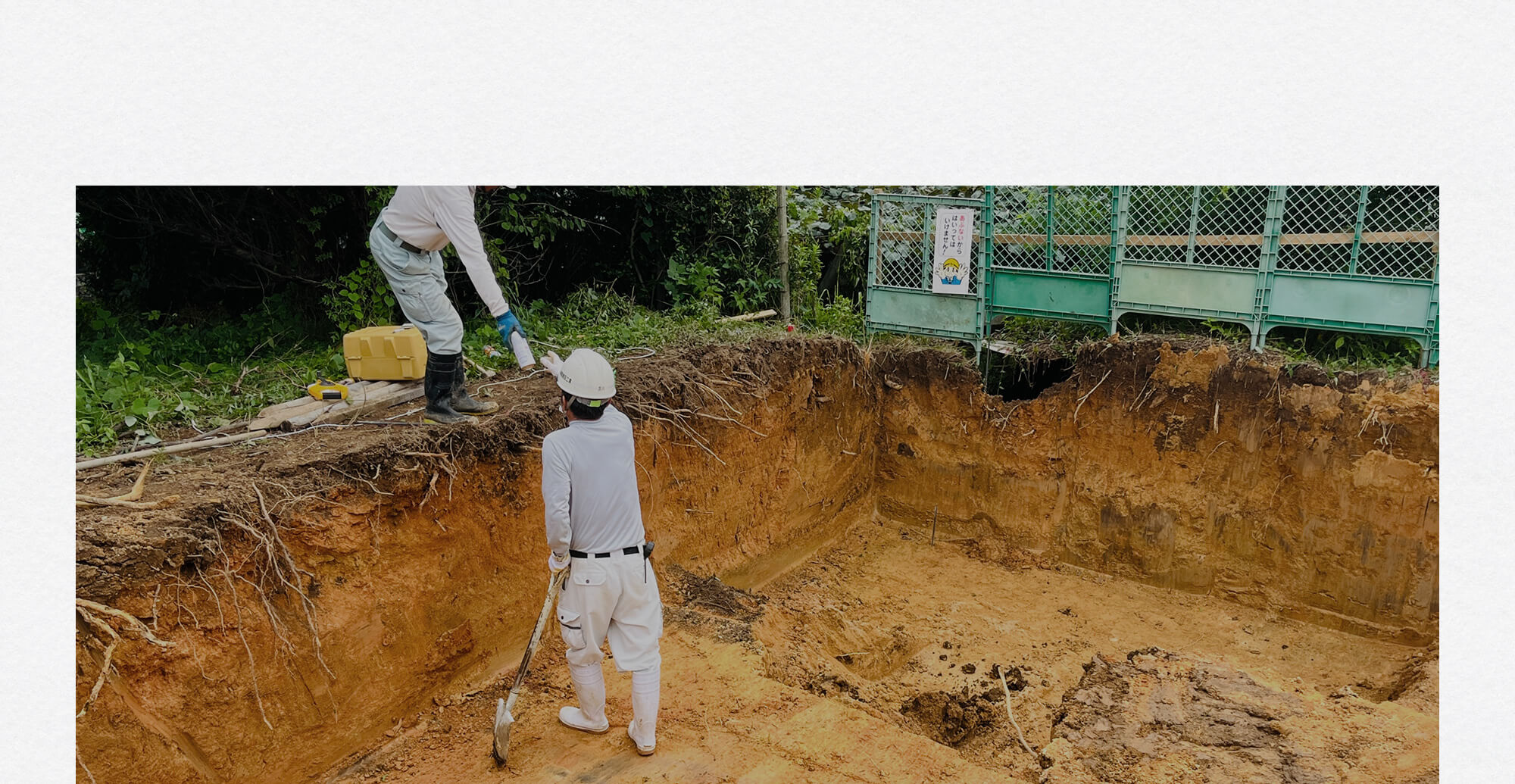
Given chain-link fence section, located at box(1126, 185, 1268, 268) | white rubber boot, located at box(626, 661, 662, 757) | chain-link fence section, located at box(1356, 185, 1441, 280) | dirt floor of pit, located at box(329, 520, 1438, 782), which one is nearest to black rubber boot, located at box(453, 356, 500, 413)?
dirt floor of pit, located at box(329, 520, 1438, 782)

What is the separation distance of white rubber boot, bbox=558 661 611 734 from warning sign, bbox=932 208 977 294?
5269mm

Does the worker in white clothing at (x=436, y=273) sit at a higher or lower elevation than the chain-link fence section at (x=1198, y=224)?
lower

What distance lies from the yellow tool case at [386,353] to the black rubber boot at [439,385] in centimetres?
34

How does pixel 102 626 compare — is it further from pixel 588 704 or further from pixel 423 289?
pixel 423 289

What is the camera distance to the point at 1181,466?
746 cm

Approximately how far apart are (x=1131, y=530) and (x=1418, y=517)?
6.81ft

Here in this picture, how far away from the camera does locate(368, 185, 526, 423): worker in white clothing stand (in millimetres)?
5102

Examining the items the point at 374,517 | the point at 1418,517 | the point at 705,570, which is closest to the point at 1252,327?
the point at 1418,517

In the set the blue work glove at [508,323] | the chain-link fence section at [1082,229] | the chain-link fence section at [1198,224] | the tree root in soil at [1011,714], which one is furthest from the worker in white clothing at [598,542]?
the chain-link fence section at [1198,224]

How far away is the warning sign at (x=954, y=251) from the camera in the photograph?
26.6 ft

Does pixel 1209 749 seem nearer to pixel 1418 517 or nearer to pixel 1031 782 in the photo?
pixel 1031 782

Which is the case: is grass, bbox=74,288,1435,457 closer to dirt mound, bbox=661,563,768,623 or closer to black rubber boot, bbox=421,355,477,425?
black rubber boot, bbox=421,355,477,425

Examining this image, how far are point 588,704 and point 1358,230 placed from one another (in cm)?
670

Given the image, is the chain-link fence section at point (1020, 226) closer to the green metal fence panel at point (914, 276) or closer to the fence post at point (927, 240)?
the green metal fence panel at point (914, 276)
